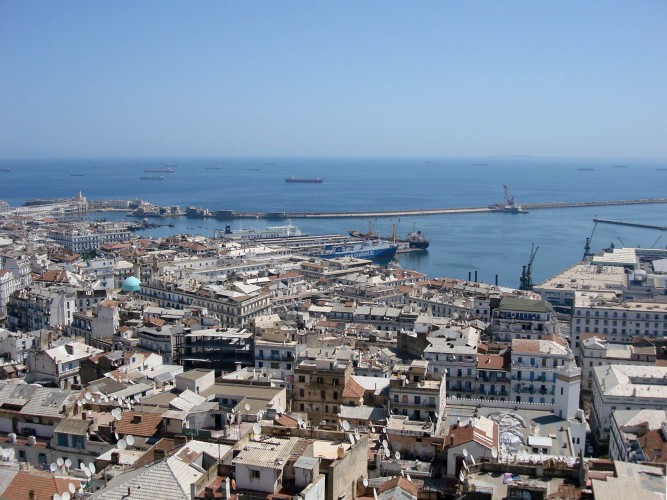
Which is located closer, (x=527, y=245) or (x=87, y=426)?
(x=87, y=426)

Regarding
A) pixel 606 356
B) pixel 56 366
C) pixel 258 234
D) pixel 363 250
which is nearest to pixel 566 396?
pixel 606 356

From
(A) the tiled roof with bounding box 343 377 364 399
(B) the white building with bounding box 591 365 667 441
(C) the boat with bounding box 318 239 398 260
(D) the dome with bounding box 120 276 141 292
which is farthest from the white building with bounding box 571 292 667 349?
(C) the boat with bounding box 318 239 398 260

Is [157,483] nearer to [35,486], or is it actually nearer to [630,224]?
[35,486]

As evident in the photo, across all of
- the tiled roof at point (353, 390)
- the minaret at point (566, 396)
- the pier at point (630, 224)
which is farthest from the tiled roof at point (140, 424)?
the pier at point (630, 224)

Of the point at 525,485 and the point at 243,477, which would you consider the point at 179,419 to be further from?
the point at 525,485

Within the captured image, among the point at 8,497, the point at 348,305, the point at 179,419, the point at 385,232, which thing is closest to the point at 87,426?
the point at 179,419

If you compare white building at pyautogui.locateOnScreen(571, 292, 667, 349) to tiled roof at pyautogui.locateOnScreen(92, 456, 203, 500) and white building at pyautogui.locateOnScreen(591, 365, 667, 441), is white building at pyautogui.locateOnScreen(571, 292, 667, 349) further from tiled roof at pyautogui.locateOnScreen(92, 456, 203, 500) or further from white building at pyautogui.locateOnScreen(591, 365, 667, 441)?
tiled roof at pyautogui.locateOnScreen(92, 456, 203, 500)
